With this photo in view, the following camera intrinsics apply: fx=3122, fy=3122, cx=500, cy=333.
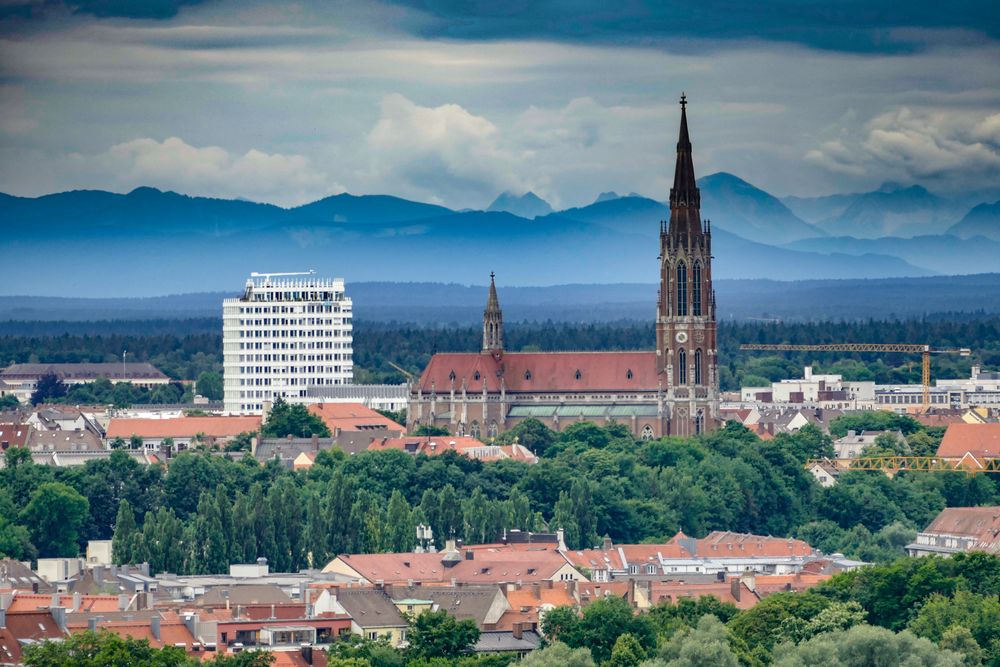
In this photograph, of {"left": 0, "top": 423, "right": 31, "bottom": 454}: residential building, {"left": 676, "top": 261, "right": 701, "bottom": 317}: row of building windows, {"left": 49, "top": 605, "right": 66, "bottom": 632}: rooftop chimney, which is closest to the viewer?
{"left": 49, "top": 605, "right": 66, "bottom": 632}: rooftop chimney

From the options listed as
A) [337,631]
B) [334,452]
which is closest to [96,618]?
[337,631]

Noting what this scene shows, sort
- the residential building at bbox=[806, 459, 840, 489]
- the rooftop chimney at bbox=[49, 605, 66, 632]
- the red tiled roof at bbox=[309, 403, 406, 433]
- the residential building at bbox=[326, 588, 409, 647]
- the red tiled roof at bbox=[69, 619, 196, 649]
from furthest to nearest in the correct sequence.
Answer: the red tiled roof at bbox=[309, 403, 406, 433]
the residential building at bbox=[806, 459, 840, 489]
the residential building at bbox=[326, 588, 409, 647]
the rooftop chimney at bbox=[49, 605, 66, 632]
the red tiled roof at bbox=[69, 619, 196, 649]

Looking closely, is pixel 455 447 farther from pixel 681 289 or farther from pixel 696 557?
pixel 696 557

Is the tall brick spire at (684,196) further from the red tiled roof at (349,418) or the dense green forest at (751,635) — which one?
the dense green forest at (751,635)

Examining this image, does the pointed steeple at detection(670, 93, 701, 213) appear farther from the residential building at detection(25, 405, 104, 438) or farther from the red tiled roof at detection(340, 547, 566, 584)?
the red tiled roof at detection(340, 547, 566, 584)

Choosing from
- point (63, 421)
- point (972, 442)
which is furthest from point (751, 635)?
point (63, 421)

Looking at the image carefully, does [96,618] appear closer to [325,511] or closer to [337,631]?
[337,631]

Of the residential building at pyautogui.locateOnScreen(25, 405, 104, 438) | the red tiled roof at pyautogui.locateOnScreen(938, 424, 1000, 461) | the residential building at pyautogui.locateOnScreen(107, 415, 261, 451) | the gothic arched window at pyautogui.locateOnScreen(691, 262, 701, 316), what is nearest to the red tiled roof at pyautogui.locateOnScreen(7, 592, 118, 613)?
the red tiled roof at pyautogui.locateOnScreen(938, 424, 1000, 461)
